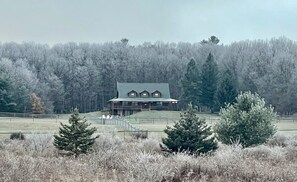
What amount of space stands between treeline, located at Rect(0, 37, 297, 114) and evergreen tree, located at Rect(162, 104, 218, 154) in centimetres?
5258

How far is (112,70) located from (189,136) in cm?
7284

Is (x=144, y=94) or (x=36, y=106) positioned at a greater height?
(x=144, y=94)

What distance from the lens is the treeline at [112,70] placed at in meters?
76.0

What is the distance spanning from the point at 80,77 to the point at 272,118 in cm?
6590

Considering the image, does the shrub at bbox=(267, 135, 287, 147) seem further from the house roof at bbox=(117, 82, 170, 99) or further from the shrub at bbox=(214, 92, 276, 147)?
the house roof at bbox=(117, 82, 170, 99)

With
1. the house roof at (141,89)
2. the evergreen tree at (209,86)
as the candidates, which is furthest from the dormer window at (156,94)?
the evergreen tree at (209,86)

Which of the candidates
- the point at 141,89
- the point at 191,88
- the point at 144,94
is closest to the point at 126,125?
the point at 144,94

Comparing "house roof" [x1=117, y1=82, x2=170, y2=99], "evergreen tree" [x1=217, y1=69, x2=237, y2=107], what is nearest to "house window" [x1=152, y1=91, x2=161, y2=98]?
"house roof" [x1=117, y1=82, x2=170, y2=99]

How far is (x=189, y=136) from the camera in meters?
23.5

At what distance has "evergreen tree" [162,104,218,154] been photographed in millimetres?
23141

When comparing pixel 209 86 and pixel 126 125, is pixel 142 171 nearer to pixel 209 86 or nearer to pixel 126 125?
pixel 126 125

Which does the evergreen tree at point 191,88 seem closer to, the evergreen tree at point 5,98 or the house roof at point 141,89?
the house roof at point 141,89

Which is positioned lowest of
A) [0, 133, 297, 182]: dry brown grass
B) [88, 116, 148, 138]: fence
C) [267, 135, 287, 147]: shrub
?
[267, 135, 287, 147]: shrub

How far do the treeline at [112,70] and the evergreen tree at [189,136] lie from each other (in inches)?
2070
